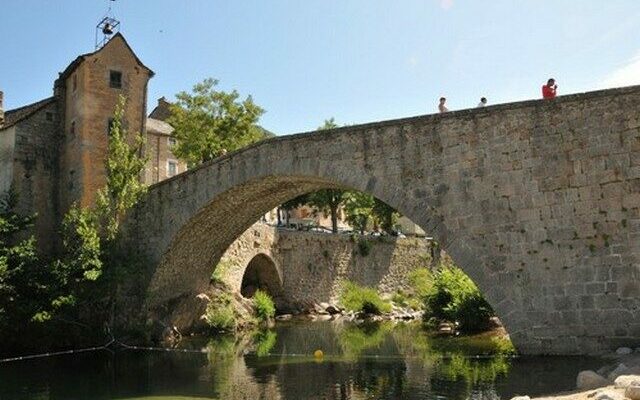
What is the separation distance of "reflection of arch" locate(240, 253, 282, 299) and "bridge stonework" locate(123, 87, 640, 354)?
48.7 ft

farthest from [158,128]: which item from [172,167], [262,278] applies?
[262,278]

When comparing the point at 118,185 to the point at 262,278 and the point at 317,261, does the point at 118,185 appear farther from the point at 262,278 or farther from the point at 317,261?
the point at 317,261

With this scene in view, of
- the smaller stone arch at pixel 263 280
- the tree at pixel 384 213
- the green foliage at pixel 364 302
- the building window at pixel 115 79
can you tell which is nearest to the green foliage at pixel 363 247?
the green foliage at pixel 364 302

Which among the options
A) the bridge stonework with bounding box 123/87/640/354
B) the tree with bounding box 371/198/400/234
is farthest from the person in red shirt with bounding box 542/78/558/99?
the tree with bounding box 371/198/400/234

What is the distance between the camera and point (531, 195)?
39.3 ft

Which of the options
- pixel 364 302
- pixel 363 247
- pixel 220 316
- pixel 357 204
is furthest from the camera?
pixel 357 204

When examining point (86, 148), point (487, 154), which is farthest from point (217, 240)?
point (487, 154)

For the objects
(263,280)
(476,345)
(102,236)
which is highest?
(102,236)

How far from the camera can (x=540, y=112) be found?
12.0 m

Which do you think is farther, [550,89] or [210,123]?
[210,123]

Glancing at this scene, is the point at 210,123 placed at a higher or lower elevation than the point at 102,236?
higher

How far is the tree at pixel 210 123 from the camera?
1145 inches

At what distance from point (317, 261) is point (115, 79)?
46.1 ft

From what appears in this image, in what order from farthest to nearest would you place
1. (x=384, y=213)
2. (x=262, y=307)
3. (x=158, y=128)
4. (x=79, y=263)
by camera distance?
(x=384, y=213) < (x=158, y=128) < (x=262, y=307) < (x=79, y=263)
